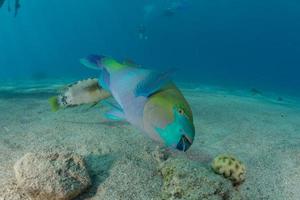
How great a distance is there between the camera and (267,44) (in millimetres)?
131500

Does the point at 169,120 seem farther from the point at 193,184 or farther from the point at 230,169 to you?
the point at 230,169

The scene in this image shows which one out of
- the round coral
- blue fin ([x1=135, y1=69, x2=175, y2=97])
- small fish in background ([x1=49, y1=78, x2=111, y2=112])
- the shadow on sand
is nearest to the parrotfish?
blue fin ([x1=135, y1=69, x2=175, y2=97])

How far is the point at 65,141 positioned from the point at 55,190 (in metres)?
1.60

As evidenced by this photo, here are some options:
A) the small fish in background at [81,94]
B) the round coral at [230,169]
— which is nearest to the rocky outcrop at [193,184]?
the round coral at [230,169]

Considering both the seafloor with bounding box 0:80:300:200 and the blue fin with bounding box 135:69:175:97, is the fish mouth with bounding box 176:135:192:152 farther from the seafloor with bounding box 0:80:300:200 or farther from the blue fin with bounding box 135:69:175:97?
the seafloor with bounding box 0:80:300:200

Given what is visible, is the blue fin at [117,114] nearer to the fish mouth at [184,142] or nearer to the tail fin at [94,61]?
the tail fin at [94,61]

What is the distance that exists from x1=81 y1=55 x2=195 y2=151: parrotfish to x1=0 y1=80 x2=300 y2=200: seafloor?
1641 mm

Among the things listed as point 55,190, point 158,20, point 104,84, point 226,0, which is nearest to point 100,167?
point 55,190

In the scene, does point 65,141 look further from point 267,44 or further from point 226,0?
point 267,44

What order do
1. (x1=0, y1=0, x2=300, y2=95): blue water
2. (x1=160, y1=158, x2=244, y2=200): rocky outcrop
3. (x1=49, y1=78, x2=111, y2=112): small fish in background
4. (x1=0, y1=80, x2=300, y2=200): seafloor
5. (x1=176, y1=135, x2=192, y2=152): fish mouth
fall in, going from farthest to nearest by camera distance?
1. (x1=0, y1=0, x2=300, y2=95): blue water
2. (x1=49, y1=78, x2=111, y2=112): small fish in background
3. (x1=0, y1=80, x2=300, y2=200): seafloor
4. (x1=160, y1=158, x2=244, y2=200): rocky outcrop
5. (x1=176, y1=135, x2=192, y2=152): fish mouth

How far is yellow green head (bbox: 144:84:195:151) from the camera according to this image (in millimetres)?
1685

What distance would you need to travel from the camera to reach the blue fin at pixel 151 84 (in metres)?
1.76

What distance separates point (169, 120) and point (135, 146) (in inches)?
111

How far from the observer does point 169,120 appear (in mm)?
1719
